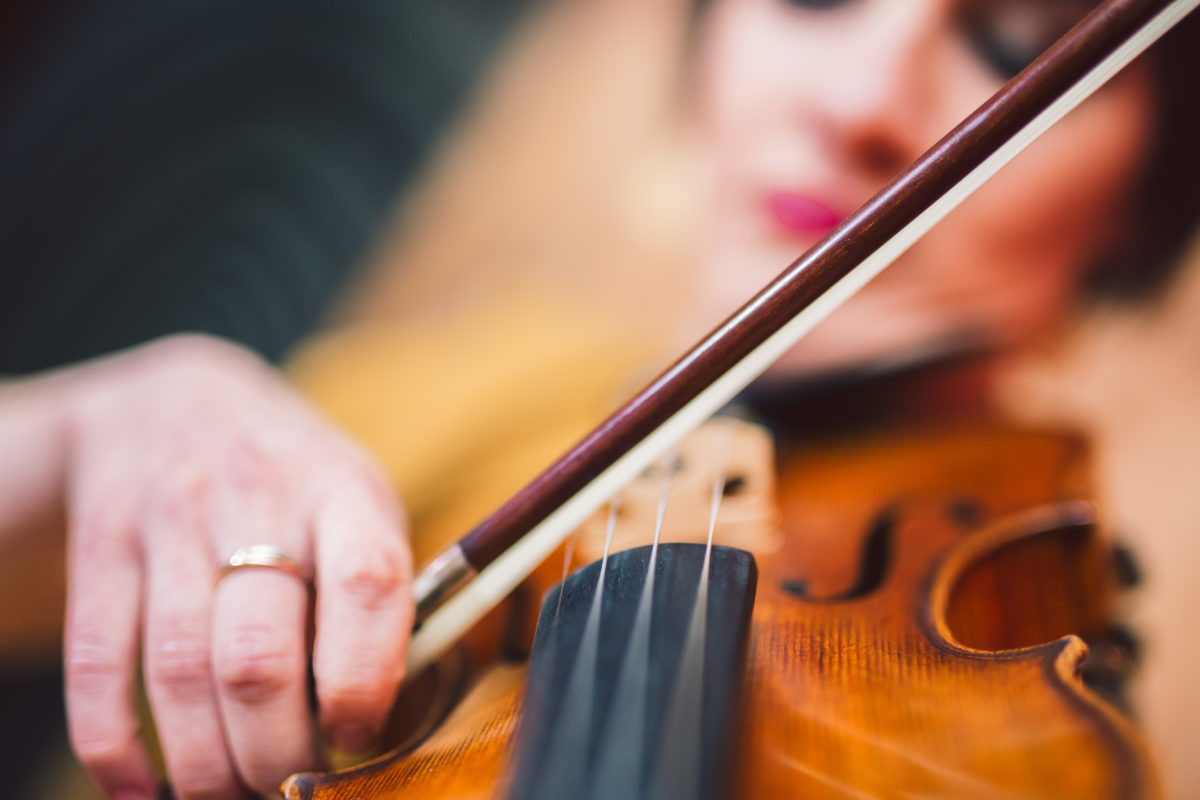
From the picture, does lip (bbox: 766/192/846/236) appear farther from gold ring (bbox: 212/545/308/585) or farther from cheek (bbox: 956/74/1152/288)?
gold ring (bbox: 212/545/308/585)

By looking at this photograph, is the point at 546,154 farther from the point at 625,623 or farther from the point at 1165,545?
the point at 625,623

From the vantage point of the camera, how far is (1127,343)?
77cm

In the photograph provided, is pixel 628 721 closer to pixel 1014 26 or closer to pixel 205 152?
pixel 1014 26

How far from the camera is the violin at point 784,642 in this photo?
0.69 feet

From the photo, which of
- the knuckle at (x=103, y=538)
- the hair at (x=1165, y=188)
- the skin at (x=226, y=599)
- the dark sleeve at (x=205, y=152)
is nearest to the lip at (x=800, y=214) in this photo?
the hair at (x=1165, y=188)

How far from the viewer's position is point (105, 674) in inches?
11.9

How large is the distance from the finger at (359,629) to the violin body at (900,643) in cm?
2

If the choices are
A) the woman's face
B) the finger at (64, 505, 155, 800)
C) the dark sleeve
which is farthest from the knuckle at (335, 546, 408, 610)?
the dark sleeve

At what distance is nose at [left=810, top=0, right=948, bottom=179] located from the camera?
0.53m

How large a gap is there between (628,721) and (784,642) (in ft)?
0.32

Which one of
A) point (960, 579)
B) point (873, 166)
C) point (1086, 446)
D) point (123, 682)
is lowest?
point (123, 682)

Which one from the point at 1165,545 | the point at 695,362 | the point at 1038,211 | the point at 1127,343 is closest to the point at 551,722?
the point at 695,362

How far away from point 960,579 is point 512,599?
0.23m

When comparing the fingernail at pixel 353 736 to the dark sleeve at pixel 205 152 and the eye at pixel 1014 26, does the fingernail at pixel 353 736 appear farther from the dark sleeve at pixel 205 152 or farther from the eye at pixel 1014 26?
the dark sleeve at pixel 205 152
